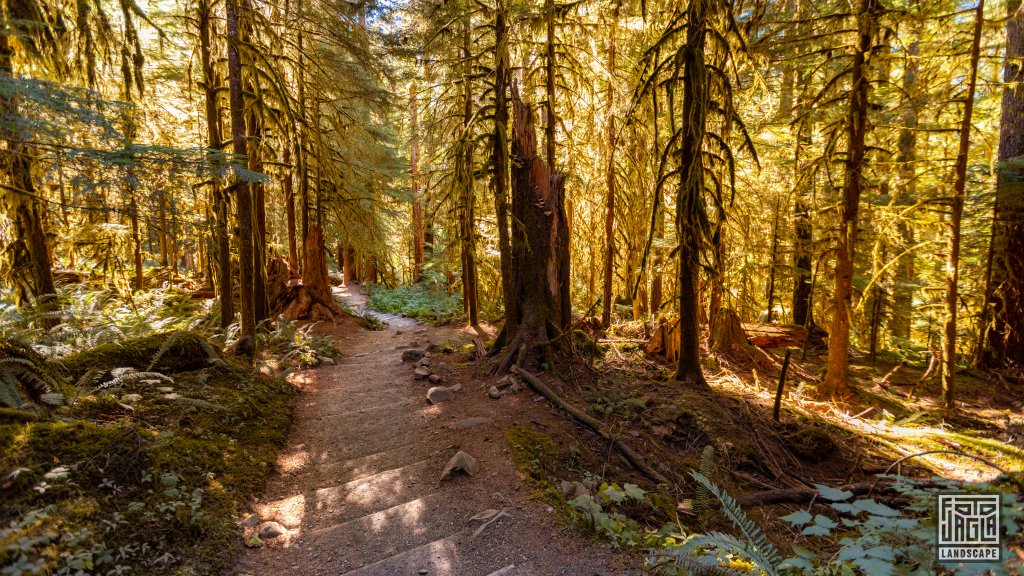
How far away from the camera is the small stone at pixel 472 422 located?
5168 millimetres

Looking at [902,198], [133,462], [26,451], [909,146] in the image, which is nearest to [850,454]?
[902,198]

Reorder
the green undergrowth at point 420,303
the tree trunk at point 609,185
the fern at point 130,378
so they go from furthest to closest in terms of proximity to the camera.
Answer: the green undergrowth at point 420,303
the tree trunk at point 609,185
the fern at point 130,378

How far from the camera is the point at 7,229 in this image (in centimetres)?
620

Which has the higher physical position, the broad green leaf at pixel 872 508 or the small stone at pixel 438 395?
the broad green leaf at pixel 872 508

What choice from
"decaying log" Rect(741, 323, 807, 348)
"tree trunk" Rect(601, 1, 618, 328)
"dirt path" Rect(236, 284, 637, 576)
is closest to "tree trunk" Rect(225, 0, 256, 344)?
"dirt path" Rect(236, 284, 637, 576)

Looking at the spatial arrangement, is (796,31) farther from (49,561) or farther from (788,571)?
(49,561)

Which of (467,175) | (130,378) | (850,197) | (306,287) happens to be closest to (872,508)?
(130,378)

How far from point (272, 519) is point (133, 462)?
1.14 meters

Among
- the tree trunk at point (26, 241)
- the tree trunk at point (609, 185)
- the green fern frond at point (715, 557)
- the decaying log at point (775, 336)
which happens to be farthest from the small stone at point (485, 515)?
the decaying log at point (775, 336)

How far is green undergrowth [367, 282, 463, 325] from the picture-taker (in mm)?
14797

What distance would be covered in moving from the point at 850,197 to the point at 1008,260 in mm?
5349

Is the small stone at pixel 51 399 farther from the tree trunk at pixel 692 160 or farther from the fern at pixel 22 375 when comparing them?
the tree trunk at pixel 692 160

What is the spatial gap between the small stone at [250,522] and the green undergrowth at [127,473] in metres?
0.11

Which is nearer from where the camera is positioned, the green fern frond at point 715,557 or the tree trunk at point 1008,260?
the green fern frond at point 715,557
